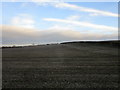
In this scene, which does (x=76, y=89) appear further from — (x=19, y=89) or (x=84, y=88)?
(x=19, y=89)

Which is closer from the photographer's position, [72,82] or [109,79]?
[72,82]

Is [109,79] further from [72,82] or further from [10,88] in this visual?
[10,88]

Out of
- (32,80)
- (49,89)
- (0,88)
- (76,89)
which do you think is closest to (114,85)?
(76,89)

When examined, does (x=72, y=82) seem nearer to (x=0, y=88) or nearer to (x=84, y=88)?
(x=84, y=88)

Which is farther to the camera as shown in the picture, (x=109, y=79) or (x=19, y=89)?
(x=109, y=79)

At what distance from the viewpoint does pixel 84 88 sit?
8.05m

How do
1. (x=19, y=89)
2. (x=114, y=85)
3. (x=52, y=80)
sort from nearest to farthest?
(x=19, y=89)
(x=114, y=85)
(x=52, y=80)

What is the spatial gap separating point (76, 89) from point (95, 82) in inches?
54.6

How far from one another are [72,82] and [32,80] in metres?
1.67

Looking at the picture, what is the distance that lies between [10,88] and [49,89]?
137 centimetres

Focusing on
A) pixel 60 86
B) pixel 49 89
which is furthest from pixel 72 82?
pixel 49 89

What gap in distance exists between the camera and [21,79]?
383 inches

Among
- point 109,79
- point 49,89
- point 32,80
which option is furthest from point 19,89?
point 109,79

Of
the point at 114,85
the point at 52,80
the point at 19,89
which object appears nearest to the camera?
the point at 19,89
